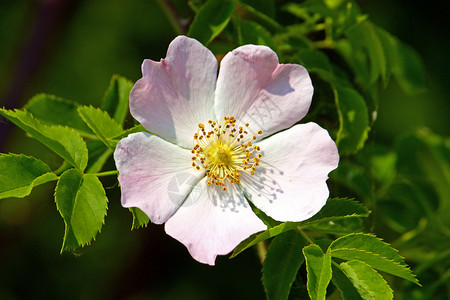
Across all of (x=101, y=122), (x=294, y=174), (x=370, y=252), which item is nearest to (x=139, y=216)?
(x=101, y=122)

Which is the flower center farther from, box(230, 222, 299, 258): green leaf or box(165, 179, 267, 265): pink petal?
box(230, 222, 299, 258): green leaf

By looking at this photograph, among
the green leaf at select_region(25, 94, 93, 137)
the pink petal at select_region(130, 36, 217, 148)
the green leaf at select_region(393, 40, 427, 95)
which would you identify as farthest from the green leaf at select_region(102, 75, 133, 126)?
the green leaf at select_region(393, 40, 427, 95)

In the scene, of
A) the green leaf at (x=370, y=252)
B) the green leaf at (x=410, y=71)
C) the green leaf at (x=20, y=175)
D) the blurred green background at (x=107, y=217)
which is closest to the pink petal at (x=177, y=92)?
the green leaf at (x=20, y=175)

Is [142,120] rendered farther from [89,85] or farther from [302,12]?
[89,85]

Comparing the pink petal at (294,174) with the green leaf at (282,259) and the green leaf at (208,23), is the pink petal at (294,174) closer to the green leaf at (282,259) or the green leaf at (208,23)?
the green leaf at (282,259)

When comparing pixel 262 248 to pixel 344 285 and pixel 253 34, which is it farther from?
pixel 253 34
